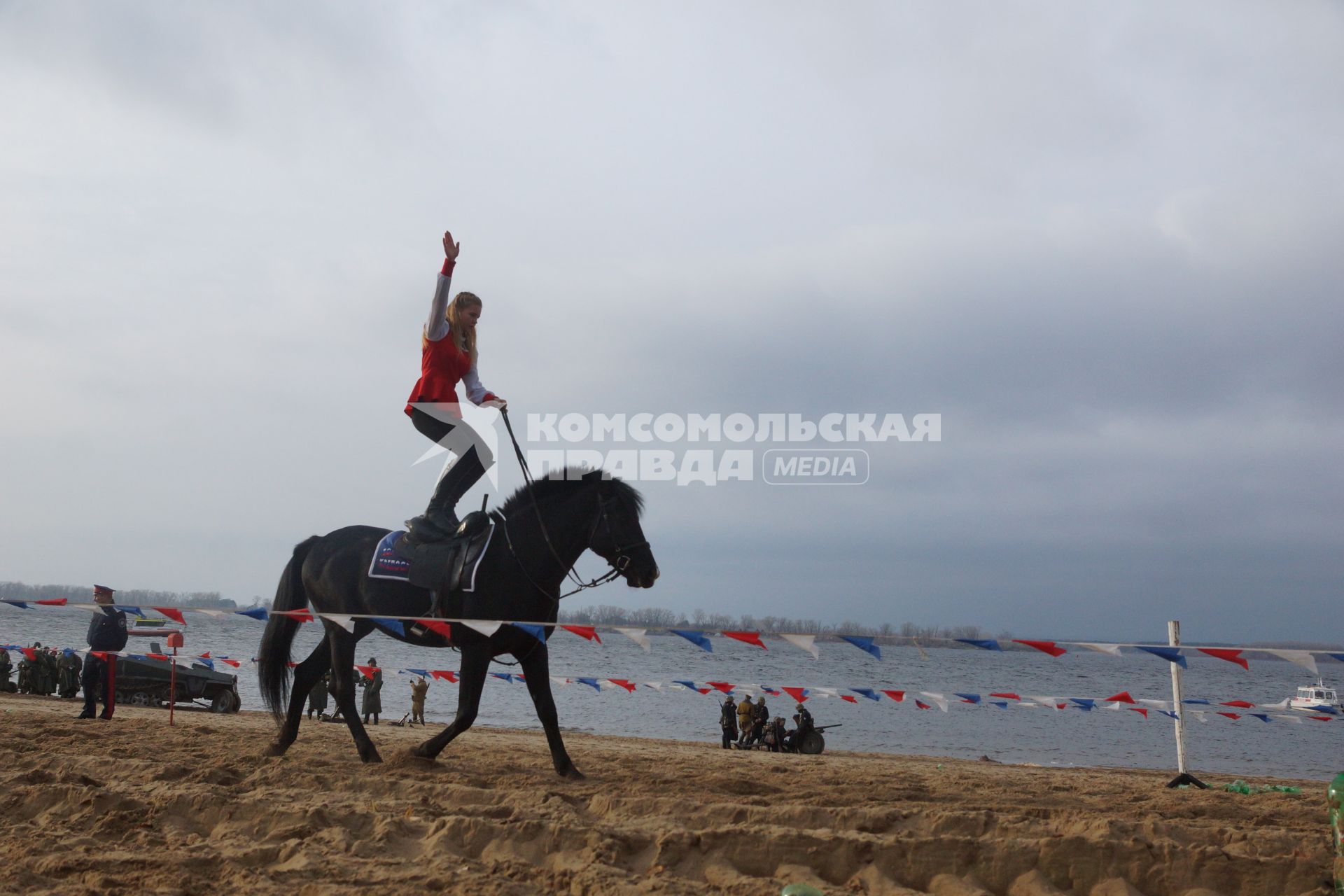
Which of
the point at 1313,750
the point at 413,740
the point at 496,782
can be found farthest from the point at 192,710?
the point at 1313,750

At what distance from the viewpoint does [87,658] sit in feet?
40.6

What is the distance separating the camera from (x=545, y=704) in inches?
275

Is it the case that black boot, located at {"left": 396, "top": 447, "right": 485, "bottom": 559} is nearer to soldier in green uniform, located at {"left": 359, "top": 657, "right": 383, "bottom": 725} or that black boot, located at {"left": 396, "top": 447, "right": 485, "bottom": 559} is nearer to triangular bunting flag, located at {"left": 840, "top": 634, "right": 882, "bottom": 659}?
triangular bunting flag, located at {"left": 840, "top": 634, "right": 882, "bottom": 659}

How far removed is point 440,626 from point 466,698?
0.55 m

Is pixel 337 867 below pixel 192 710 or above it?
above

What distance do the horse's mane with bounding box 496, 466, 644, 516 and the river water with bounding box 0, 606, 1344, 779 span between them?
6.28 feet

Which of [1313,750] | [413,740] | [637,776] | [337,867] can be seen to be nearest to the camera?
[337,867]

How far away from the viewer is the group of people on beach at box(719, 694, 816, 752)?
1678cm

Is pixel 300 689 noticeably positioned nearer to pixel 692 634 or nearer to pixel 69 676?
pixel 692 634

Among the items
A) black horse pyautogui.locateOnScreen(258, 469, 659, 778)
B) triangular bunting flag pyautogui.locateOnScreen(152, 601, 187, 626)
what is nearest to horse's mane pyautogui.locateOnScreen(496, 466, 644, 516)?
black horse pyautogui.locateOnScreen(258, 469, 659, 778)

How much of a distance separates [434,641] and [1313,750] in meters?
33.6

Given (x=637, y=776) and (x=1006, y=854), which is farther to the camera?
(x=637, y=776)

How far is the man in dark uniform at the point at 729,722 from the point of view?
17891mm

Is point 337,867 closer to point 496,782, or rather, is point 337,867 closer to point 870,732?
point 496,782
